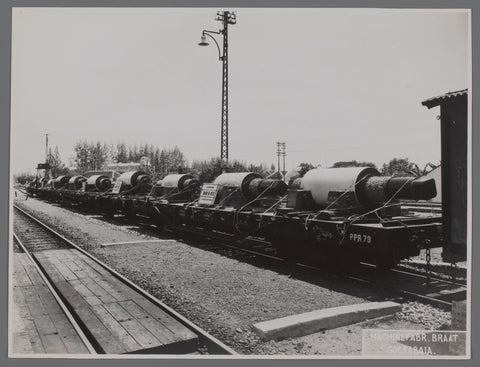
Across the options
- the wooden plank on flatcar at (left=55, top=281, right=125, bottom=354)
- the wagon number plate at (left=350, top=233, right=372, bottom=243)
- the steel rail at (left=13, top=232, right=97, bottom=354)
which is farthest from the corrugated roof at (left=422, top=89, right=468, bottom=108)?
the steel rail at (left=13, top=232, right=97, bottom=354)

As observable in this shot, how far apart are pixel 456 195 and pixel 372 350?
2.58m

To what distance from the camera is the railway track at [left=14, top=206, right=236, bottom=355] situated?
5207 millimetres

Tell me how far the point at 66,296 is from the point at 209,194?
6.43m

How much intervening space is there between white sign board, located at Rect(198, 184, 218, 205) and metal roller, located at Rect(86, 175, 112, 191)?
13833 millimetres

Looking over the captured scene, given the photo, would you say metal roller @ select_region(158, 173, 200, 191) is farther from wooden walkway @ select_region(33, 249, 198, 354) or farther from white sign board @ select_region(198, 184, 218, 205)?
wooden walkway @ select_region(33, 249, 198, 354)

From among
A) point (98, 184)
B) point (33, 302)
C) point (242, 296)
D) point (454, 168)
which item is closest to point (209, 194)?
point (242, 296)

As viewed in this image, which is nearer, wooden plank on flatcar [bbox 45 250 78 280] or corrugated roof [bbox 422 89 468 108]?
corrugated roof [bbox 422 89 468 108]

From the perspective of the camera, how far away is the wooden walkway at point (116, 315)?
17.1 feet

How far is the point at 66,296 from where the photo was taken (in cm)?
702

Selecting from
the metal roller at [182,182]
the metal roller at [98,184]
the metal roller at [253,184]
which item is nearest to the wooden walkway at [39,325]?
the metal roller at [253,184]

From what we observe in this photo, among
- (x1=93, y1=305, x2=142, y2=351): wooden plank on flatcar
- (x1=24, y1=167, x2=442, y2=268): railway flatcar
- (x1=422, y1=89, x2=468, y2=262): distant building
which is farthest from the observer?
(x1=24, y1=167, x2=442, y2=268): railway flatcar

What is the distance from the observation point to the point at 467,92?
5750 millimetres

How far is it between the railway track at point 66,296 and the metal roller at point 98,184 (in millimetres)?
9129

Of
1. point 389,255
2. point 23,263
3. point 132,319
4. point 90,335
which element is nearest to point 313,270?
point 389,255
